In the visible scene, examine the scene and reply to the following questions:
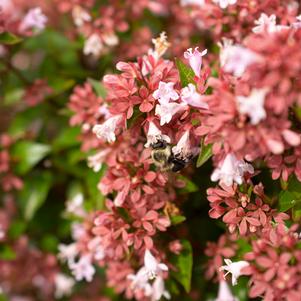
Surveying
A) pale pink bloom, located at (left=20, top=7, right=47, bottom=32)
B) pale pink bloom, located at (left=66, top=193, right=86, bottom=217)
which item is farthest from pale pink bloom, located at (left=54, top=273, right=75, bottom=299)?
pale pink bloom, located at (left=20, top=7, right=47, bottom=32)

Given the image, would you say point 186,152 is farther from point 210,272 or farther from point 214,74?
point 210,272

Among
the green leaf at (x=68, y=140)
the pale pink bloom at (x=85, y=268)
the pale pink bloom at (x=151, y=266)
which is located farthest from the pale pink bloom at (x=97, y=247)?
the green leaf at (x=68, y=140)

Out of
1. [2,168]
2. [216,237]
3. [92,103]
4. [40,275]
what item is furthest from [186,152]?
[40,275]

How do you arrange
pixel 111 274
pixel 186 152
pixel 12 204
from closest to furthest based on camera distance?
pixel 186 152 < pixel 111 274 < pixel 12 204

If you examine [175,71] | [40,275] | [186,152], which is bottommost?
[40,275]

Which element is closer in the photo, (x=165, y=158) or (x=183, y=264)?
(x=165, y=158)

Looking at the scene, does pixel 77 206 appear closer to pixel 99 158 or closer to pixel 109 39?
pixel 99 158

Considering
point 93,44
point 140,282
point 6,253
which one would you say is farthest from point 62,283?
point 93,44
